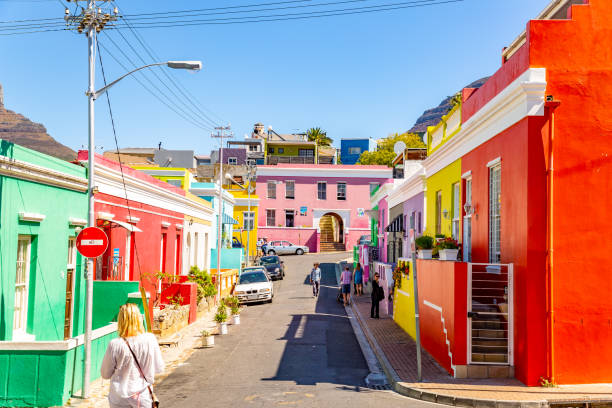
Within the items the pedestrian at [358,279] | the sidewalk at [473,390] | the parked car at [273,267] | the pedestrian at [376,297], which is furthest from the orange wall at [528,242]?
the parked car at [273,267]

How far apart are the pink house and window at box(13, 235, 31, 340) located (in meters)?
45.3

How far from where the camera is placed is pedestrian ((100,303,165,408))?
6.11 m

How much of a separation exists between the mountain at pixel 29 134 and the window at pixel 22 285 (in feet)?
7.28

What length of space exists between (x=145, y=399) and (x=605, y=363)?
844cm

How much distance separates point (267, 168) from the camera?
57.9 m

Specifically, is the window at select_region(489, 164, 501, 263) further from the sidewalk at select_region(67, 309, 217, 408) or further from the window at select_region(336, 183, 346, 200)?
the window at select_region(336, 183, 346, 200)

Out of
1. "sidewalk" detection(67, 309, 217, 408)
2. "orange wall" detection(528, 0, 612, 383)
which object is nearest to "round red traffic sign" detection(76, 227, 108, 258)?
"sidewalk" detection(67, 309, 217, 408)

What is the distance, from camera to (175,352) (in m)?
16.1

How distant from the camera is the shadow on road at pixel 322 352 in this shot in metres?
12.7

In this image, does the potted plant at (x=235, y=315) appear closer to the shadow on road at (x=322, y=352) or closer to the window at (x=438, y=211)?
the shadow on road at (x=322, y=352)

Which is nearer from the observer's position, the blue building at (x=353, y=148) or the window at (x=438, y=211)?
the window at (x=438, y=211)

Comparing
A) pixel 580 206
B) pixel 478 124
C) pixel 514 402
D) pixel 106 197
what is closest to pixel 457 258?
pixel 478 124

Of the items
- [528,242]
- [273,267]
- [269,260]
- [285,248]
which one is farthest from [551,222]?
[285,248]

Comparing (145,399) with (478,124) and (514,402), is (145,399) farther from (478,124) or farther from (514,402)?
(478,124)
